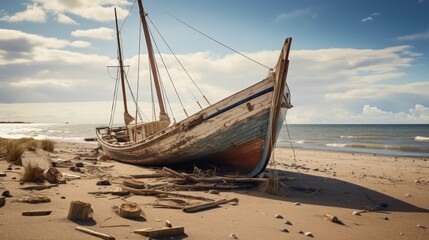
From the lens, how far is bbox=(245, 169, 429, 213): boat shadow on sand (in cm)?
629

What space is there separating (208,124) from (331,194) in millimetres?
4047

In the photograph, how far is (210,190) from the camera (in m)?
6.89

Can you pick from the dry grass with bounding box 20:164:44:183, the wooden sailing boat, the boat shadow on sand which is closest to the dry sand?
the boat shadow on sand

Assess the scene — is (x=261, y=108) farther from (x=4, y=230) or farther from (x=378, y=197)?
(x=4, y=230)

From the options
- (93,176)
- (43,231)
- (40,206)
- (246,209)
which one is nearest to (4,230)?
(43,231)

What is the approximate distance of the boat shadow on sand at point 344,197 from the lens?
247 inches

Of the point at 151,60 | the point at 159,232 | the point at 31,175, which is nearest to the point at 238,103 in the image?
the point at 159,232

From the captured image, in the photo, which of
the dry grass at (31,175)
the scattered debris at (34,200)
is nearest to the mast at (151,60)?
the dry grass at (31,175)

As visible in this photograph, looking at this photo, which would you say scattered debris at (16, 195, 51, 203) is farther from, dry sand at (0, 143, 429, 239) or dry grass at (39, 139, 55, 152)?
dry grass at (39, 139, 55, 152)

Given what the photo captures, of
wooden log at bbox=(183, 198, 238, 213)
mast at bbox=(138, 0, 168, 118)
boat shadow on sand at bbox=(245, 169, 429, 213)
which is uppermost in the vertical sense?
mast at bbox=(138, 0, 168, 118)

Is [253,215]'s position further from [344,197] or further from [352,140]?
[352,140]

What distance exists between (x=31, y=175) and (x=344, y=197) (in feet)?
26.2

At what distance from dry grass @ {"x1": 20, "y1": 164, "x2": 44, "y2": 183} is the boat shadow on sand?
208 inches

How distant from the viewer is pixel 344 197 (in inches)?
280
